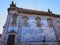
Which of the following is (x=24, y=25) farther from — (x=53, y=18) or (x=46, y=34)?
(x=53, y=18)

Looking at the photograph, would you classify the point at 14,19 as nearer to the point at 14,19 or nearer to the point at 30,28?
the point at 14,19

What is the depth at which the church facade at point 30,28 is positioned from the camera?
14.2m

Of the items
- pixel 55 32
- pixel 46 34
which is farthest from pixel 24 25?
pixel 55 32

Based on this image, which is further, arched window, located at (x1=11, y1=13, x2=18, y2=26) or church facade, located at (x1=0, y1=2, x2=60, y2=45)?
arched window, located at (x1=11, y1=13, x2=18, y2=26)

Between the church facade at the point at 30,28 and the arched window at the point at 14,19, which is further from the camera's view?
the arched window at the point at 14,19

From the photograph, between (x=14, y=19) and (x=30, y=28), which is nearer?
(x=30, y=28)

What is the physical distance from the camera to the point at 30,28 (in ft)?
51.4

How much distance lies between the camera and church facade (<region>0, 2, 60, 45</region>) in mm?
14197

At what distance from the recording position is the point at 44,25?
16906 mm

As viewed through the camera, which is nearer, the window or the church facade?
the church facade

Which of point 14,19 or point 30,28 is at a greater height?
point 14,19

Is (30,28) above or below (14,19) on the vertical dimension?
below

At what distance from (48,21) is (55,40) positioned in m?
4.20

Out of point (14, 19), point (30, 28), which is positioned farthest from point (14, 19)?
point (30, 28)
